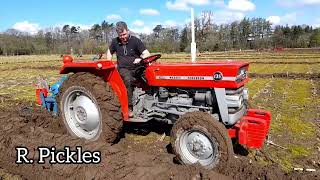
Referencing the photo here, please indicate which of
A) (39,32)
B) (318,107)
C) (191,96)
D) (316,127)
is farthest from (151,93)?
(39,32)

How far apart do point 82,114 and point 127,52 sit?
1281 mm

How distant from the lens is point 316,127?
700cm

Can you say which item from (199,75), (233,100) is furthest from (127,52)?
(233,100)

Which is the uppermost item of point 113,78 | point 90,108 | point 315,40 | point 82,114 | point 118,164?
point 315,40

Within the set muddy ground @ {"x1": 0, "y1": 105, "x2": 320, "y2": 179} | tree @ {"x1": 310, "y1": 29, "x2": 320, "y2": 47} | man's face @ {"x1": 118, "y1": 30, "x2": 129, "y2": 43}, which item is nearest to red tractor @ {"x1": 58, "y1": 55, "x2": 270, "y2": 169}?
muddy ground @ {"x1": 0, "y1": 105, "x2": 320, "y2": 179}

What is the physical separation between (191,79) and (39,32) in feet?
377

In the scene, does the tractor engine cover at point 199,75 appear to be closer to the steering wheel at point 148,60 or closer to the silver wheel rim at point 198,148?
the steering wheel at point 148,60

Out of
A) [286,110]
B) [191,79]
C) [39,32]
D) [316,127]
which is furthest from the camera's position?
[39,32]

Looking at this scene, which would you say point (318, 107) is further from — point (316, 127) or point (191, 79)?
point (191, 79)

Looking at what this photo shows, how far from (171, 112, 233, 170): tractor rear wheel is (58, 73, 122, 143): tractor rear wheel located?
1043 millimetres

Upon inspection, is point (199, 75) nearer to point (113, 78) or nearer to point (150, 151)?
point (113, 78)

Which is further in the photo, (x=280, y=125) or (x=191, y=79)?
(x=280, y=125)

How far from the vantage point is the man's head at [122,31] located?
5711 mm

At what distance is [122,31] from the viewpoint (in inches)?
225
